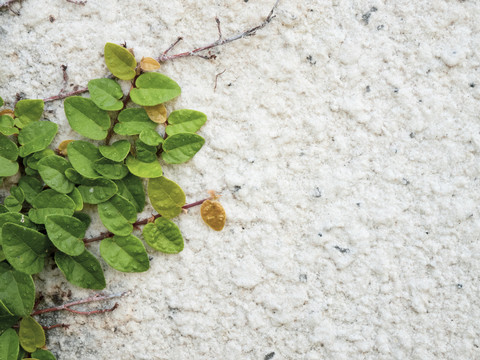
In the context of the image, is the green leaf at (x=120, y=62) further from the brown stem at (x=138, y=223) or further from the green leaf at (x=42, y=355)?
the green leaf at (x=42, y=355)

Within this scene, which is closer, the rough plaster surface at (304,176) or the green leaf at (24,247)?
the green leaf at (24,247)

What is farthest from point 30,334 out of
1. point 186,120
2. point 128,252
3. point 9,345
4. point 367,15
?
point 367,15

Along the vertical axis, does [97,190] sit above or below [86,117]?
below

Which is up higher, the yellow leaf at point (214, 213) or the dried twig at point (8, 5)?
the dried twig at point (8, 5)

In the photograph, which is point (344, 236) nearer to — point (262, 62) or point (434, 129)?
point (434, 129)

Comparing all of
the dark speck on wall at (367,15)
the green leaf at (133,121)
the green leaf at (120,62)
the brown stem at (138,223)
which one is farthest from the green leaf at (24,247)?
the dark speck on wall at (367,15)

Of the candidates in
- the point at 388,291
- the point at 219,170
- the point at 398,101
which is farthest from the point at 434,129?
the point at 219,170

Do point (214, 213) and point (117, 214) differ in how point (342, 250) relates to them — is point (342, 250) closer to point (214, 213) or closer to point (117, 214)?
point (214, 213)
